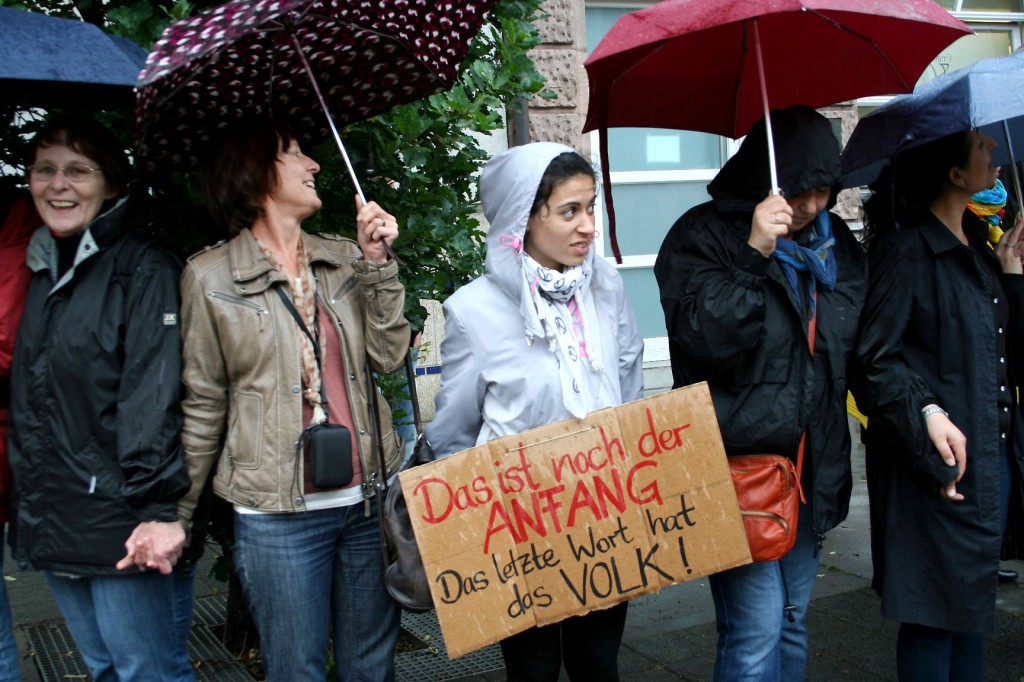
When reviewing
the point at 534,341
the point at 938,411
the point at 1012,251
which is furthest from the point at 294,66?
the point at 1012,251

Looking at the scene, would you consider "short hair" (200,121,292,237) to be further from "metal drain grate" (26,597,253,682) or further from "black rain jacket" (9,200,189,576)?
"metal drain grate" (26,597,253,682)

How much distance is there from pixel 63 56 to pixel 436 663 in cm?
273

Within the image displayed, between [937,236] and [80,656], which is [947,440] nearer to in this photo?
[937,236]

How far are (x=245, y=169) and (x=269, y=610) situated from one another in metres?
1.13

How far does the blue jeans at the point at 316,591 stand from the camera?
259 cm

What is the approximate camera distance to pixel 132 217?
107 inches

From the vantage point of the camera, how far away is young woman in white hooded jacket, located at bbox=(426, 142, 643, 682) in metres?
2.69

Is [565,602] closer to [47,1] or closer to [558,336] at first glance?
[558,336]

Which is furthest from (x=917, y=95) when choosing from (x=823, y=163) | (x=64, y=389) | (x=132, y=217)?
(x=64, y=389)

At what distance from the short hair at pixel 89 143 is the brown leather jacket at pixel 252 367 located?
34 centimetres

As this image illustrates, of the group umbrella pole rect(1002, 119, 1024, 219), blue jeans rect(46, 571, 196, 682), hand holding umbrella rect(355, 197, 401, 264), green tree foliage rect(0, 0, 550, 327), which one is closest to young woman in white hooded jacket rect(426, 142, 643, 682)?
hand holding umbrella rect(355, 197, 401, 264)

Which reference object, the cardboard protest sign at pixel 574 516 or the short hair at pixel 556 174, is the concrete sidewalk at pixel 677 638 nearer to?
the cardboard protest sign at pixel 574 516

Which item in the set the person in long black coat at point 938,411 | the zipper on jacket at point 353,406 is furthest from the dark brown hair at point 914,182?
the zipper on jacket at point 353,406

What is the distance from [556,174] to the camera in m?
2.73
